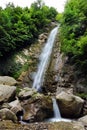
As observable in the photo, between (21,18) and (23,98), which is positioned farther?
(21,18)

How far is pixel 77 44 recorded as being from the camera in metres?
18.1

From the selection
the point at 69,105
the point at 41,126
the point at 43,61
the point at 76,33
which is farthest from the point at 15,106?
the point at 43,61

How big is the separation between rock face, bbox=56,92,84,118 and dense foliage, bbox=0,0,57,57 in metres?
7.38

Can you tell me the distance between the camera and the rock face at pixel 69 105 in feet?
48.4

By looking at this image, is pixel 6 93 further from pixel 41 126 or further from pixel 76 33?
pixel 76 33

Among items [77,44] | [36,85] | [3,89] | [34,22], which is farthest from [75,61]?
[34,22]

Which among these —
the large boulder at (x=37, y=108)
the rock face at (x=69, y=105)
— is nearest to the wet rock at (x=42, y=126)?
the large boulder at (x=37, y=108)

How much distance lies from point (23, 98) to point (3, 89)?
1.23 metres

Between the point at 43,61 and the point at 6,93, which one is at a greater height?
the point at 43,61

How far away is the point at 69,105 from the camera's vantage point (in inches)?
582

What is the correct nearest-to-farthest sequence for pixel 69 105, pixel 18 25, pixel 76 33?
pixel 69 105, pixel 76 33, pixel 18 25

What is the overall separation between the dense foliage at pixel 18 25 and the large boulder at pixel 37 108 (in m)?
6.98

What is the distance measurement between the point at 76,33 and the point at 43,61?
3.86 m

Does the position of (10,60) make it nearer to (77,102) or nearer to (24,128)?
(77,102)
